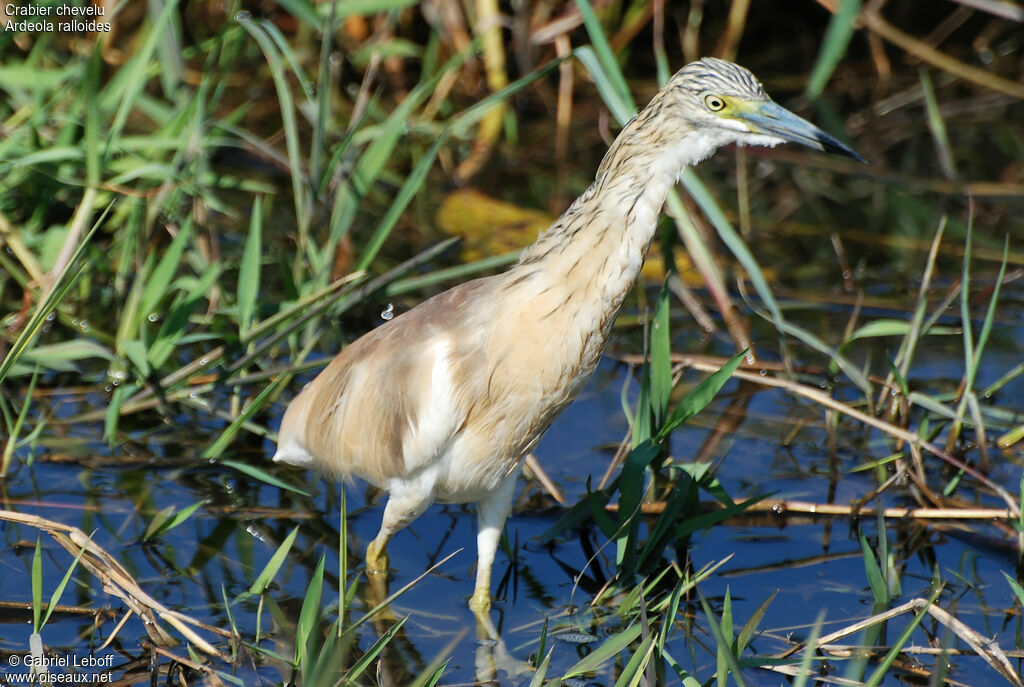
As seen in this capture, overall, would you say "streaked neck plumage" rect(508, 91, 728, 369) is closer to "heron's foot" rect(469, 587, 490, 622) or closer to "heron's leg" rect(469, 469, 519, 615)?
"heron's leg" rect(469, 469, 519, 615)

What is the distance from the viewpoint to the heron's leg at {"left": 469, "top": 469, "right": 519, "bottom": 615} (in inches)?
133

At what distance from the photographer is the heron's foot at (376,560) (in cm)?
354

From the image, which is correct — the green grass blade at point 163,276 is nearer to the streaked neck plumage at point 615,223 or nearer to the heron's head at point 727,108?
the streaked neck plumage at point 615,223

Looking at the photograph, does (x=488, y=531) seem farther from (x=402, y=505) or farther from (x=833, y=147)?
(x=833, y=147)

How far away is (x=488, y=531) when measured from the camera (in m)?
3.44

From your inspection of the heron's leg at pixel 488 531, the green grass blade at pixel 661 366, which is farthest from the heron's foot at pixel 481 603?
the green grass blade at pixel 661 366

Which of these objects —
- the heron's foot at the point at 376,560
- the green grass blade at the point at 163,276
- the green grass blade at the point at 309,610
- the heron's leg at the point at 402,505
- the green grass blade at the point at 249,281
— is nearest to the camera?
the green grass blade at the point at 309,610

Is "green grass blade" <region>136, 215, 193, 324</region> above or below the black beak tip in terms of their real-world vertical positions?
below

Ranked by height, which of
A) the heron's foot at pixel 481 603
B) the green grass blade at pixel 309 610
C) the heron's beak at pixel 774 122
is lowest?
the heron's foot at pixel 481 603

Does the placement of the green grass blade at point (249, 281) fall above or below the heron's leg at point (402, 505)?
above

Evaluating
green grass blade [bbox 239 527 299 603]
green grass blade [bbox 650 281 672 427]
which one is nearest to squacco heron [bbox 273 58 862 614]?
green grass blade [bbox 650 281 672 427]

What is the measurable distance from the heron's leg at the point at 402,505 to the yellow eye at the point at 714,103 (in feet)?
4.05

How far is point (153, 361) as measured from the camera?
12.7 ft

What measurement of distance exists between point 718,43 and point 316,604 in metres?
5.31
